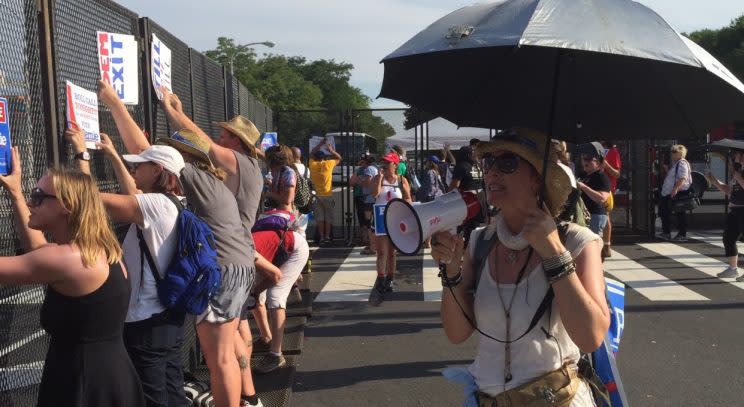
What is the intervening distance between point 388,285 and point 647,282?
3.55 meters

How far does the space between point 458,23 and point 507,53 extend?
0.54 m

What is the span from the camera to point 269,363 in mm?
6227

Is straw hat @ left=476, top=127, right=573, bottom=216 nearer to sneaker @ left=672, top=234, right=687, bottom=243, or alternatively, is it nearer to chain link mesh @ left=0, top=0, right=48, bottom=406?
chain link mesh @ left=0, top=0, right=48, bottom=406

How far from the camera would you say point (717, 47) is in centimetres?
6175

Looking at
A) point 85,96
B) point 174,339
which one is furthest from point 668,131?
point 85,96

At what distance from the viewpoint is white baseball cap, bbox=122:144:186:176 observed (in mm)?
3821

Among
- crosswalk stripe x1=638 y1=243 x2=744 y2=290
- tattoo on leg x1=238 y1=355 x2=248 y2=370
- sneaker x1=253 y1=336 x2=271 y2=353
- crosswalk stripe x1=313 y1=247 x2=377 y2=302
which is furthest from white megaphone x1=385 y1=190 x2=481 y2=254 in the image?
crosswalk stripe x1=638 y1=243 x2=744 y2=290

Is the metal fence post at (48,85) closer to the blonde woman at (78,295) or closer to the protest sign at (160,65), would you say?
the blonde woman at (78,295)

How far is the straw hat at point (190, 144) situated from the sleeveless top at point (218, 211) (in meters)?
0.09

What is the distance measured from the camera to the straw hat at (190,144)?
4305mm

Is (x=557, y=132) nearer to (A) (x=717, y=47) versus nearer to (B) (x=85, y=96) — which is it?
(B) (x=85, y=96)

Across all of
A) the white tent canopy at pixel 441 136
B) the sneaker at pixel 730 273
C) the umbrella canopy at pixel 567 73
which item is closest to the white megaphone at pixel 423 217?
the umbrella canopy at pixel 567 73

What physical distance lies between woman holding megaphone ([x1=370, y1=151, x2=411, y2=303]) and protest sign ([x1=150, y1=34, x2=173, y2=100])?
10.8ft

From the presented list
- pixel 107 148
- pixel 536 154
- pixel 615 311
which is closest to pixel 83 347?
pixel 107 148
